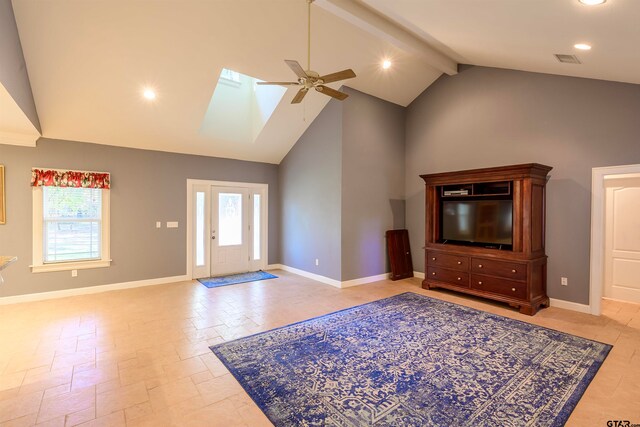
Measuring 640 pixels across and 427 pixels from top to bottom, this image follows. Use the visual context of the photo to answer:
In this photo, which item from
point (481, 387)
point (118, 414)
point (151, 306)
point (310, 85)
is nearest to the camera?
point (118, 414)

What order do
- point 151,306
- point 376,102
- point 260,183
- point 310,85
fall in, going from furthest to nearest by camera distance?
1. point 260,183
2. point 376,102
3. point 151,306
4. point 310,85

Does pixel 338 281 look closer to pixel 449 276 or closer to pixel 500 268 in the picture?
pixel 449 276

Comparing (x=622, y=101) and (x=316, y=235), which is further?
(x=316, y=235)

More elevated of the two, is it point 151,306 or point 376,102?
point 376,102

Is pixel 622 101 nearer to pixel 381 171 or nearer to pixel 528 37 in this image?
pixel 528 37

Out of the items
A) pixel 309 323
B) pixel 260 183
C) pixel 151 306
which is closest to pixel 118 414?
pixel 309 323

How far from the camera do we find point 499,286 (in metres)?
4.37

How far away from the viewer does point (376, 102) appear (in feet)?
19.4

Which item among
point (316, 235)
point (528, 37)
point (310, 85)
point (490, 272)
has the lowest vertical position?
point (490, 272)

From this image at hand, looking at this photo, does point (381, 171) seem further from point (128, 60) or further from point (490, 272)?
point (128, 60)

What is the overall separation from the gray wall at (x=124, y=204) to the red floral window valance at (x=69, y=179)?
119 millimetres

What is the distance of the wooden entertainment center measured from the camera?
4125 mm

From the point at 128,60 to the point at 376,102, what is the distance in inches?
161

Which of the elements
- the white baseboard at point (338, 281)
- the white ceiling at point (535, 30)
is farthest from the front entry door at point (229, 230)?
the white ceiling at point (535, 30)
